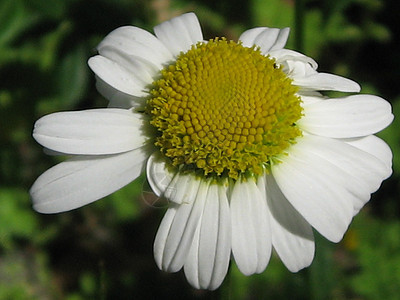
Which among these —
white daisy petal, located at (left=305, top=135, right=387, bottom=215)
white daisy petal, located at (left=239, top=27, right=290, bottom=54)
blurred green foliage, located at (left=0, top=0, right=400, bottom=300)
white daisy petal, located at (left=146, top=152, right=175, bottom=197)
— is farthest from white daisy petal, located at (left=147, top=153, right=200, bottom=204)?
blurred green foliage, located at (left=0, top=0, right=400, bottom=300)

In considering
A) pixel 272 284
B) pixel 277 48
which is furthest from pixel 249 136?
pixel 272 284

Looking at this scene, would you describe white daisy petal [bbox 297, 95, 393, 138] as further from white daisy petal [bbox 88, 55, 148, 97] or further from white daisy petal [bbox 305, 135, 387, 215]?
white daisy petal [bbox 88, 55, 148, 97]

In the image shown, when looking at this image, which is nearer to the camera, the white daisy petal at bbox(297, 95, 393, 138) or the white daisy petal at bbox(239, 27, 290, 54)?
the white daisy petal at bbox(297, 95, 393, 138)

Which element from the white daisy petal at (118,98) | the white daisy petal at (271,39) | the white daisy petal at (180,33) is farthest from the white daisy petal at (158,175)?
the white daisy petal at (271,39)

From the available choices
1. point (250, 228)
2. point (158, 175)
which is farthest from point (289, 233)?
point (158, 175)

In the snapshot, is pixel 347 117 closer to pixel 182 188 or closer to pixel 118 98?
pixel 182 188

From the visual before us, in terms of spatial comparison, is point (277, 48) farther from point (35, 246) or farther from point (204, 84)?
point (35, 246)

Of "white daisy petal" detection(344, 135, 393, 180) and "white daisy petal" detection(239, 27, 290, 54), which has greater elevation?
"white daisy petal" detection(239, 27, 290, 54)
